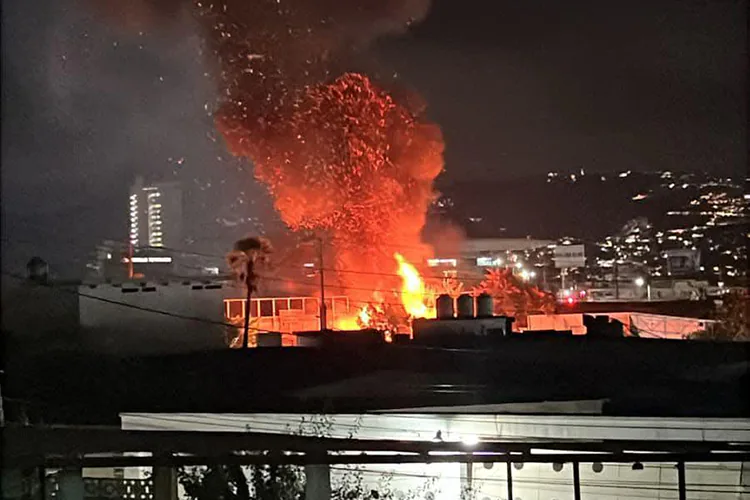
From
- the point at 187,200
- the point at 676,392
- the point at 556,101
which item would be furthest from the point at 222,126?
the point at 676,392

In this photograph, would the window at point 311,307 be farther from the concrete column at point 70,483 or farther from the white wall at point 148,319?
the concrete column at point 70,483

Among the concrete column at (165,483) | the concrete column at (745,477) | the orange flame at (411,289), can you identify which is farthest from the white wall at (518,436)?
the orange flame at (411,289)

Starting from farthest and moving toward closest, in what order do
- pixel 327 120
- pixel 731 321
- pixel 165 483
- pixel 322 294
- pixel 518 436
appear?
1. pixel 327 120
2. pixel 322 294
3. pixel 731 321
4. pixel 518 436
5. pixel 165 483

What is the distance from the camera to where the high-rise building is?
216 centimetres

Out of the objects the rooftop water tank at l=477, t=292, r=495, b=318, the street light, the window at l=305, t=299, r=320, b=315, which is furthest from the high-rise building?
the street light

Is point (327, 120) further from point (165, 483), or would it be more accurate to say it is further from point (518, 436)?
point (165, 483)

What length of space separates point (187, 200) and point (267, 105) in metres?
0.63

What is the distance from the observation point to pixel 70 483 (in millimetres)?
1610

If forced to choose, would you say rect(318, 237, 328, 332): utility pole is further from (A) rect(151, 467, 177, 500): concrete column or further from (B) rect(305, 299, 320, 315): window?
(A) rect(151, 467, 177, 500): concrete column

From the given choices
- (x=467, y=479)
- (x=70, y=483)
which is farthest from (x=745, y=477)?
(x=70, y=483)

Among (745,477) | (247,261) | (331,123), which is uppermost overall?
(331,123)

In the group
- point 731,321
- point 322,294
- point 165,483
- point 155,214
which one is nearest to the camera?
point 165,483

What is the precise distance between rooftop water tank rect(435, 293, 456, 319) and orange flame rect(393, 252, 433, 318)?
0.04 m

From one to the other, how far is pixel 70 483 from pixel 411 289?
1.18 metres
